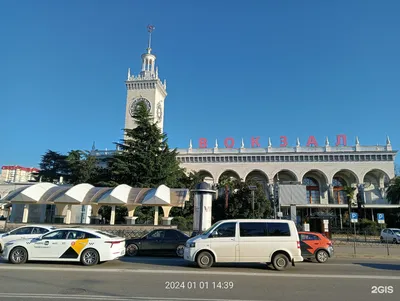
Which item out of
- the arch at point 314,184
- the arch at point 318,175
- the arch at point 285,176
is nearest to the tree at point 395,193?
the arch at point 318,175

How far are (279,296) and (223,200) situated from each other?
3047 cm

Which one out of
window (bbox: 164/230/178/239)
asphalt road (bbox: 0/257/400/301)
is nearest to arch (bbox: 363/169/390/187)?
asphalt road (bbox: 0/257/400/301)

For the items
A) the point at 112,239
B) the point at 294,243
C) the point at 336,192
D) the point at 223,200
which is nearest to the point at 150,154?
the point at 223,200

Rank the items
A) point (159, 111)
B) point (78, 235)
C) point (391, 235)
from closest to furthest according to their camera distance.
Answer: point (78, 235) → point (391, 235) → point (159, 111)

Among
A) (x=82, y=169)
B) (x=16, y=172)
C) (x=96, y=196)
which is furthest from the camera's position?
(x=16, y=172)

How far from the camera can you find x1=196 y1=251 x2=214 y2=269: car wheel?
10.0 m

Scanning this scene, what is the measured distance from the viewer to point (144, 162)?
32.6 metres

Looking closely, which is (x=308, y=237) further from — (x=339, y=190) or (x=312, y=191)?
(x=339, y=190)

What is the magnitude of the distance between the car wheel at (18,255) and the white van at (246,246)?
597 cm

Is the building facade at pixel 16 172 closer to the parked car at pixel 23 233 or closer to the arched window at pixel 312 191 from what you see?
the arched window at pixel 312 191

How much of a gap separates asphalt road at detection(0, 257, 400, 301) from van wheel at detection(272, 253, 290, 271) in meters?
0.24

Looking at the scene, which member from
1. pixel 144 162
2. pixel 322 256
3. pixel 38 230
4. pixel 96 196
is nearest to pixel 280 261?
pixel 322 256

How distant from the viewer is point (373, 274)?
31.7ft

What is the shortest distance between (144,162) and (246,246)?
2389 centimetres
